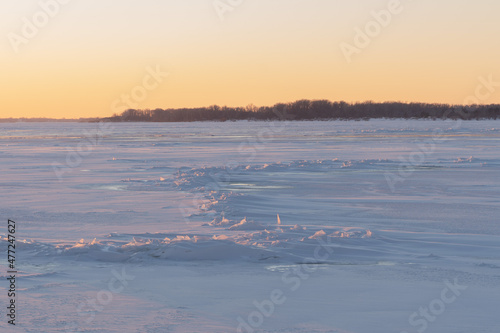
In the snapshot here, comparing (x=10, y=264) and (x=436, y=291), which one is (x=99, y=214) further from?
(x=436, y=291)

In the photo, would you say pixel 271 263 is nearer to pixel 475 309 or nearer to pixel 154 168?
pixel 475 309

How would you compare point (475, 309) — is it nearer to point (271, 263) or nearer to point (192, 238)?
point (271, 263)

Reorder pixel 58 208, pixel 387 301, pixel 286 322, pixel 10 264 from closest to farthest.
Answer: pixel 286 322 → pixel 387 301 → pixel 10 264 → pixel 58 208

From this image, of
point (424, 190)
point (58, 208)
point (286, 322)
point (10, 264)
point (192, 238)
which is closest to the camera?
point (286, 322)

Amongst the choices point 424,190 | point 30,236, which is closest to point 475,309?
point 30,236

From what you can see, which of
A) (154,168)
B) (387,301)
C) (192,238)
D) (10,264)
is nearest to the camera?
(387,301)

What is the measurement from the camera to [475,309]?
458 centimetres

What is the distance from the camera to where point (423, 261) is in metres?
6.22

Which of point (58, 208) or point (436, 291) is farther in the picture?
point (58, 208)

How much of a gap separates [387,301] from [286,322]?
92 cm

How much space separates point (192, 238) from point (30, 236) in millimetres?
1969

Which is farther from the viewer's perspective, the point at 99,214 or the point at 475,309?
the point at 99,214

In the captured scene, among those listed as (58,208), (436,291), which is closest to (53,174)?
(58,208)

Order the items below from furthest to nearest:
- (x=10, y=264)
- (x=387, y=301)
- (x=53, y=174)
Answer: (x=53, y=174) < (x=10, y=264) < (x=387, y=301)
